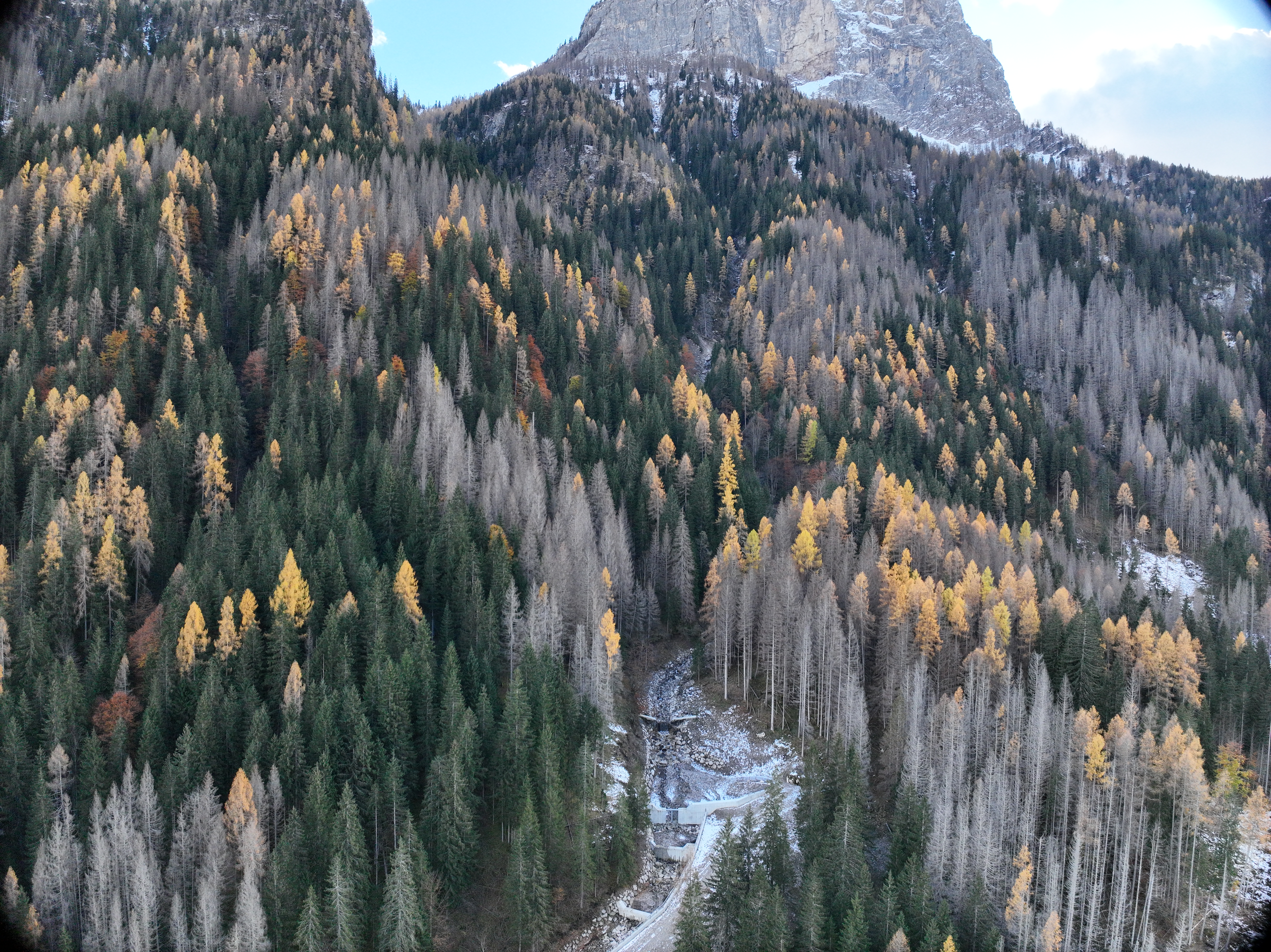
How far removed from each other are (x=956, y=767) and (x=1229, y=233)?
195046mm

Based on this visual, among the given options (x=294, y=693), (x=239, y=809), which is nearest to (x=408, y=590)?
(x=294, y=693)

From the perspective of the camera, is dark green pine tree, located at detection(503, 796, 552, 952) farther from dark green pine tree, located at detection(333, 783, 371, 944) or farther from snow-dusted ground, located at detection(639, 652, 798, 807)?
snow-dusted ground, located at detection(639, 652, 798, 807)

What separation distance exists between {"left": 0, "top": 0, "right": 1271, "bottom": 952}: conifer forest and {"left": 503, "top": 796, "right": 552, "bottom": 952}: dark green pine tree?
32 cm

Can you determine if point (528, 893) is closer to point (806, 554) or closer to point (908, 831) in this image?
point (908, 831)

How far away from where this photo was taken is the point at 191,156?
11594cm

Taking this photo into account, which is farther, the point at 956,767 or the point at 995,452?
the point at 995,452

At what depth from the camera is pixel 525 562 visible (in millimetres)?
72875

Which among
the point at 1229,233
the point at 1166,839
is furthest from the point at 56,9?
the point at 1229,233

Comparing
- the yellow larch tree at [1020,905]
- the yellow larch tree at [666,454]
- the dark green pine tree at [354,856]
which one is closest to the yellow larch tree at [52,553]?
the dark green pine tree at [354,856]

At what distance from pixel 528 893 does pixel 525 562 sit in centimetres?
3110

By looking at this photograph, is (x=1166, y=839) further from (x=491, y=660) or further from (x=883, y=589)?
(x=491, y=660)

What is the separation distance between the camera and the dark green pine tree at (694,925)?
42.7 m

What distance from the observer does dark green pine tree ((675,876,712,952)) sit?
140ft

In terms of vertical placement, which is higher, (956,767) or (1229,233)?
(1229,233)
